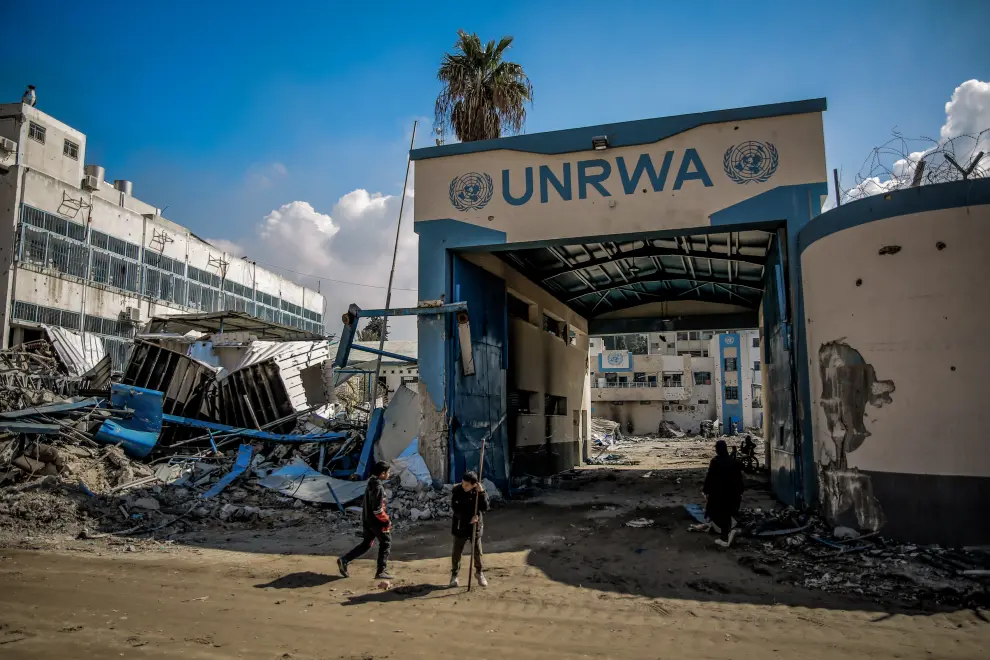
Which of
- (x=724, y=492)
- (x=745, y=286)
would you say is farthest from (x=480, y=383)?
(x=745, y=286)

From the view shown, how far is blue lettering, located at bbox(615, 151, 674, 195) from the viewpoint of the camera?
12977mm

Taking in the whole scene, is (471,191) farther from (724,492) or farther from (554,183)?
(724,492)

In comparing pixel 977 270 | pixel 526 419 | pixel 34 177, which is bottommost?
pixel 526 419

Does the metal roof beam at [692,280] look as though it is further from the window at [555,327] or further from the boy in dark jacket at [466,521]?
the boy in dark jacket at [466,521]

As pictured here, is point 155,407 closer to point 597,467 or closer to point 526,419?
point 526,419

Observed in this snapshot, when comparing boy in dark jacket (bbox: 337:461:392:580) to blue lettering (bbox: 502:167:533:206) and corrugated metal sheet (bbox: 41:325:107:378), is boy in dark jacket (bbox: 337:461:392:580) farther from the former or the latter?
corrugated metal sheet (bbox: 41:325:107:378)

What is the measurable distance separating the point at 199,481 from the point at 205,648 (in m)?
8.59

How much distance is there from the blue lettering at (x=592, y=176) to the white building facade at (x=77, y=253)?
67.7ft

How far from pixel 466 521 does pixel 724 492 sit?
4.59 meters

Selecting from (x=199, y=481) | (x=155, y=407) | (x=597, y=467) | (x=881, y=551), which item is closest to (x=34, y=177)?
(x=155, y=407)

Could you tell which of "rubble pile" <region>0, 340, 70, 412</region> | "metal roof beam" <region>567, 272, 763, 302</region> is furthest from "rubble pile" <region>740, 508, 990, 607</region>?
"rubble pile" <region>0, 340, 70, 412</region>

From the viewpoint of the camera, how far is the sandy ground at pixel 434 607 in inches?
208

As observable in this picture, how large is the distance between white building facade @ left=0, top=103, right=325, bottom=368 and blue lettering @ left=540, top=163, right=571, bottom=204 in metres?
19.8

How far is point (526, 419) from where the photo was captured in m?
18.8
